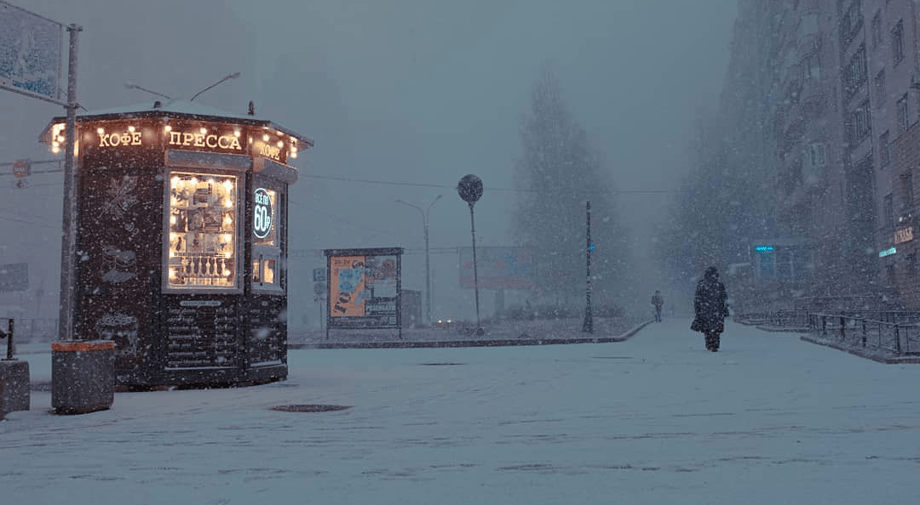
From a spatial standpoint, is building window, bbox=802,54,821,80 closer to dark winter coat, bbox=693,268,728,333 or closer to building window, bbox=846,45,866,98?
building window, bbox=846,45,866,98

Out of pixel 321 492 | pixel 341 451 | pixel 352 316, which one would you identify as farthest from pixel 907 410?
pixel 352 316

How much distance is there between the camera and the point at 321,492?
207 inches

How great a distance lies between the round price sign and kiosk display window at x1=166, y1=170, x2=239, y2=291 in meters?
0.32

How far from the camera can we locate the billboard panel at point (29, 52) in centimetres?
1047

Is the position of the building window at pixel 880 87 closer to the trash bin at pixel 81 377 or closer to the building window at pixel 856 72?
the building window at pixel 856 72

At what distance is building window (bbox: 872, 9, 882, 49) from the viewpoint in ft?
126

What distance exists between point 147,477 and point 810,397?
25.3 feet

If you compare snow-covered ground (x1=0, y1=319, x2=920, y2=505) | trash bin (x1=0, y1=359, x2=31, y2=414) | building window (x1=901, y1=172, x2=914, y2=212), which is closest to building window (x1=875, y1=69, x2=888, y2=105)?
building window (x1=901, y1=172, x2=914, y2=212)

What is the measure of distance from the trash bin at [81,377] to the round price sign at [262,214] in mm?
4027

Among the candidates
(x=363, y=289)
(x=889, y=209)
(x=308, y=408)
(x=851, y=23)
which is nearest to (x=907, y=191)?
(x=889, y=209)

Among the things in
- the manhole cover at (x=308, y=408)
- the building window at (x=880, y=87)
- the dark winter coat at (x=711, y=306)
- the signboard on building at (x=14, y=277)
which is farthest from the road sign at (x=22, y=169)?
the signboard on building at (x=14, y=277)

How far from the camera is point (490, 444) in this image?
23.2 feet

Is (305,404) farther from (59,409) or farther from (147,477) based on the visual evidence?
(147,477)

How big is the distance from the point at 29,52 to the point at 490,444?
793 cm
